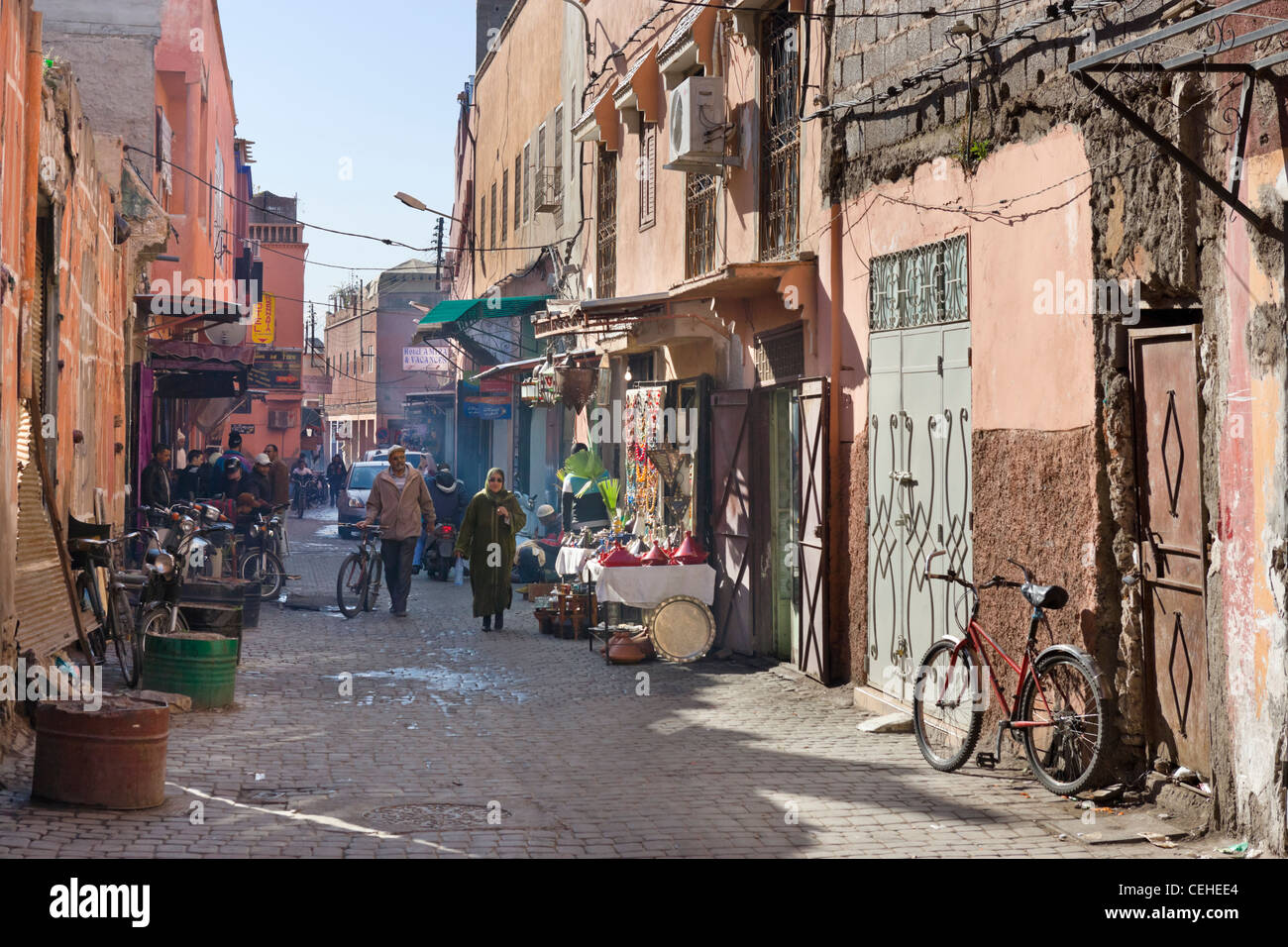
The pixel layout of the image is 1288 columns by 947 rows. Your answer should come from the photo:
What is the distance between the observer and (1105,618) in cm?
738

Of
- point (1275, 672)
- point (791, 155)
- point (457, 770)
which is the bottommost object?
point (457, 770)

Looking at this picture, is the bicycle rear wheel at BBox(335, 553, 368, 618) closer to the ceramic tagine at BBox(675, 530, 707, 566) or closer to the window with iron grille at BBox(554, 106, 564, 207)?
the ceramic tagine at BBox(675, 530, 707, 566)

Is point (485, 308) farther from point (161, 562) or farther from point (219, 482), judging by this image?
point (161, 562)

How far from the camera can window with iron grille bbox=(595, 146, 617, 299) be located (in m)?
18.7

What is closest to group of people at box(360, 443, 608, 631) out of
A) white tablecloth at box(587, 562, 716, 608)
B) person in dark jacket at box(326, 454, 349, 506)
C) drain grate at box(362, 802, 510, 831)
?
white tablecloth at box(587, 562, 716, 608)

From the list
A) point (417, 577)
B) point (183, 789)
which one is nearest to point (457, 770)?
point (183, 789)

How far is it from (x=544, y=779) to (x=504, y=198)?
21.8 meters

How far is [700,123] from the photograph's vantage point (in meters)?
13.3

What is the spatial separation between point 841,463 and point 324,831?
5.73 meters

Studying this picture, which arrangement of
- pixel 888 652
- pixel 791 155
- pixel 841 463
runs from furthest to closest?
pixel 791 155, pixel 841 463, pixel 888 652

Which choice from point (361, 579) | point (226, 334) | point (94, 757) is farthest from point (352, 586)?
Result: point (226, 334)

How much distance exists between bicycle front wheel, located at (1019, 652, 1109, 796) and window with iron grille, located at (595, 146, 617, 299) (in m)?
11.6

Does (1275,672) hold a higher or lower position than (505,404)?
lower
